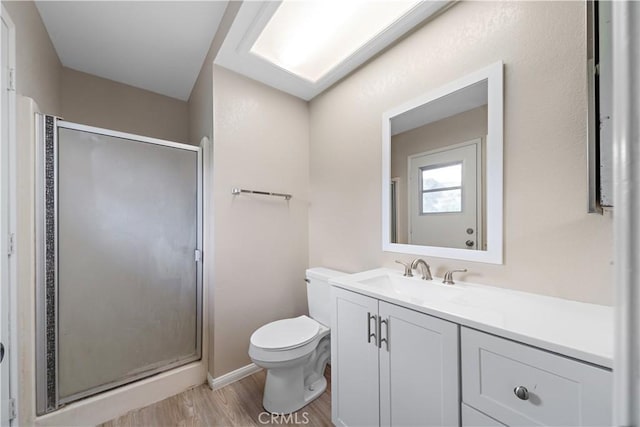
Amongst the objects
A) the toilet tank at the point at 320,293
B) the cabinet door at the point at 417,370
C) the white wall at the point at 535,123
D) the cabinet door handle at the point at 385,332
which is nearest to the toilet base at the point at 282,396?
the toilet tank at the point at 320,293

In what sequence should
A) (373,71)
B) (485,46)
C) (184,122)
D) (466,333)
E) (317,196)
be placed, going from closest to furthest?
(466,333)
(485,46)
(373,71)
(317,196)
(184,122)

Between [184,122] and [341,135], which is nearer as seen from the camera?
[341,135]

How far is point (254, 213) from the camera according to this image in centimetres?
203

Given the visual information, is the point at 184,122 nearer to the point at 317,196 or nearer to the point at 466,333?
the point at 317,196

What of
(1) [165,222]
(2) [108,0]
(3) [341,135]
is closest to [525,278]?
(3) [341,135]

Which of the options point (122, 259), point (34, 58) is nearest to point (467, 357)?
point (122, 259)

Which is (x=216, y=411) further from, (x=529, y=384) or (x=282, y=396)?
(x=529, y=384)

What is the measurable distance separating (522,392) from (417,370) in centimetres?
36

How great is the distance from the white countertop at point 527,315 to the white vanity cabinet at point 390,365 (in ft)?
0.17

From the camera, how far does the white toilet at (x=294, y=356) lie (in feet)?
4.86

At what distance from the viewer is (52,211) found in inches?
56.0

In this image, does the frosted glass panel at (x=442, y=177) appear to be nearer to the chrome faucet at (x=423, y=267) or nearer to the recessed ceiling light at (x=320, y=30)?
the chrome faucet at (x=423, y=267)

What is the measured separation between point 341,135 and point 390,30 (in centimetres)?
74

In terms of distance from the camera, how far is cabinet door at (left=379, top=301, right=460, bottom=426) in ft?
2.95
